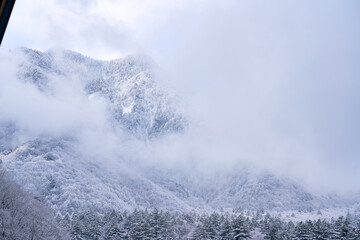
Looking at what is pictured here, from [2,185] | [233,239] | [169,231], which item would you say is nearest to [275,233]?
[233,239]

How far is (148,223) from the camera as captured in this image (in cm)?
7244

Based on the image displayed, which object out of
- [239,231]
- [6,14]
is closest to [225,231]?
[239,231]

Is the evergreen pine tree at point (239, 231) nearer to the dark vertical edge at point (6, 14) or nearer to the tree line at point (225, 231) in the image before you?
the tree line at point (225, 231)

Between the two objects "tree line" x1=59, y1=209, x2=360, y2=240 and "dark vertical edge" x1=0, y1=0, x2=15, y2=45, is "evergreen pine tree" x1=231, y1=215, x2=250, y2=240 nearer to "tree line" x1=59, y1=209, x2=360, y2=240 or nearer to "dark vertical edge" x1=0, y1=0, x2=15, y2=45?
"tree line" x1=59, y1=209, x2=360, y2=240

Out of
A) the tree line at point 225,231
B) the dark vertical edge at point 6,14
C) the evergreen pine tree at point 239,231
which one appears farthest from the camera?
the evergreen pine tree at point 239,231

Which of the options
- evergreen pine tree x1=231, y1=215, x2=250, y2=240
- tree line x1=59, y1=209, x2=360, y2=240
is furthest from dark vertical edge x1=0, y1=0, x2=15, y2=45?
evergreen pine tree x1=231, y1=215, x2=250, y2=240

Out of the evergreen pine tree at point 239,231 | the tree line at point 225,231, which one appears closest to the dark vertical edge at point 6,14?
the tree line at point 225,231

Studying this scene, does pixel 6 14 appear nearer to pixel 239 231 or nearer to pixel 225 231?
pixel 239 231

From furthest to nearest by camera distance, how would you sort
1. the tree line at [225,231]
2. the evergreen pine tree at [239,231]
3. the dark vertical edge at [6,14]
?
the evergreen pine tree at [239,231], the tree line at [225,231], the dark vertical edge at [6,14]

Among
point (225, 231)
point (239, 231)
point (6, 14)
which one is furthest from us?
point (225, 231)

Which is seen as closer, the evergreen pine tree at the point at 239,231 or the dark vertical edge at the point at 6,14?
the dark vertical edge at the point at 6,14

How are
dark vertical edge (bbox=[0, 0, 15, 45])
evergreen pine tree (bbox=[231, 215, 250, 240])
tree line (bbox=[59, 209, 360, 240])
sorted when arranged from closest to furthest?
dark vertical edge (bbox=[0, 0, 15, 45]) → tree line (bbox=[59, 209, 360, 240]) → evergreen pine tree (bbox=[231, 215, 250, 240])

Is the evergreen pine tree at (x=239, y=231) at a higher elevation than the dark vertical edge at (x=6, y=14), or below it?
below

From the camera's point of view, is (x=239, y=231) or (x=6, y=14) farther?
(x=239, y=231)
